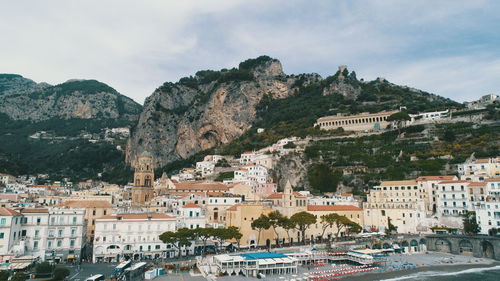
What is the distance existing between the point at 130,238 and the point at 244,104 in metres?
96.5

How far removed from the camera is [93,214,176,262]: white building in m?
50.3

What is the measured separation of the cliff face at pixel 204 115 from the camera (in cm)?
14162

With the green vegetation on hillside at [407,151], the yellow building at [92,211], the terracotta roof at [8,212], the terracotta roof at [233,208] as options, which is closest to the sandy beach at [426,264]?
the terracotta roof at [233,208]

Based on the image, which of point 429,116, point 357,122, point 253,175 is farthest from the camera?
point 357,122

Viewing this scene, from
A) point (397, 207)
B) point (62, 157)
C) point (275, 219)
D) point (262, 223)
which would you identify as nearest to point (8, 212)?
point (262, 223)

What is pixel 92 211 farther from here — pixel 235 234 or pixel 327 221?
pixel 327 221

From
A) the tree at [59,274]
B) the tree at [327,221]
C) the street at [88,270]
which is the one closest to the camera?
the tree at [59,274]

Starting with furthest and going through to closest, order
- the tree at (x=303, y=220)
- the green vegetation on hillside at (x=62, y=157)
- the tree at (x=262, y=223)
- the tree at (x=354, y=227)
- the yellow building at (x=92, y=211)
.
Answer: the green vegetation on hillside at (x=62, y=157), the tree at (x=354, y=227), the yellow building at (x=92, y=211), the tree at (x=303, y=220), the tree at (x=262, y=223)

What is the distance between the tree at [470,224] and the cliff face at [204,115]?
89258 mm

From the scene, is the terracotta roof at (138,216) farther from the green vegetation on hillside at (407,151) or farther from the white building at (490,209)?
the white building at (490,209)

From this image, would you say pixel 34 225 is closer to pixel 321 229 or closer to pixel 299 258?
pixel 299 258

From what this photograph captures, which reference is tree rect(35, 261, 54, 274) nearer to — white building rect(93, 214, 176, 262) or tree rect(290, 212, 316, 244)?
white building rect(93, 214, 176, 262)

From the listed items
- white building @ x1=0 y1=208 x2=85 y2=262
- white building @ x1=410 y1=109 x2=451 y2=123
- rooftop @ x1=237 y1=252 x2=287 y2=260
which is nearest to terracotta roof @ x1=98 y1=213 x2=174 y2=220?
white building @ x1=0 y1=208 x2=85 y2=262

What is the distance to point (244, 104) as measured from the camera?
142875 mm
